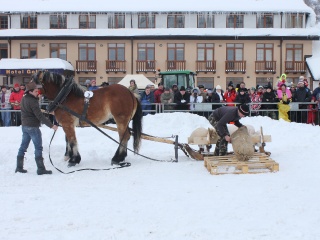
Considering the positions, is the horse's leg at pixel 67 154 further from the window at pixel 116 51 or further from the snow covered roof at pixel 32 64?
the window at pixel 116 51

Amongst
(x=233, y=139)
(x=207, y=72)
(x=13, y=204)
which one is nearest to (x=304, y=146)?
(x=233, y=139)

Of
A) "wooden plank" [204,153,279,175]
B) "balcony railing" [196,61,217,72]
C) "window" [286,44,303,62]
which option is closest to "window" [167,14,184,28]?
"balcony railing" [196,61,217,72]

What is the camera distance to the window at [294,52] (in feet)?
134

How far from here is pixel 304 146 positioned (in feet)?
39.8

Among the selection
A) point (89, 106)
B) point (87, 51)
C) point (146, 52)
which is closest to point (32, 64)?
point (87, 51)

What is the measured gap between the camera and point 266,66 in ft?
132

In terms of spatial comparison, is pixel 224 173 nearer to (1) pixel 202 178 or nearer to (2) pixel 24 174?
(1) pixel 202 178

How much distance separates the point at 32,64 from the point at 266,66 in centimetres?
1958

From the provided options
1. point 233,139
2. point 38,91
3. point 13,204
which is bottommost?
point 13,204

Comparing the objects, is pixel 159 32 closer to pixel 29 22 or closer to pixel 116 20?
pixel 116 20

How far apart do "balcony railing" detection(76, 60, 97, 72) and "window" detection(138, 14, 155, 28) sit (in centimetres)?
534

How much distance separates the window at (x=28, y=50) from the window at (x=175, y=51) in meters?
11.8

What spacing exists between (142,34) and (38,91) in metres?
30.7

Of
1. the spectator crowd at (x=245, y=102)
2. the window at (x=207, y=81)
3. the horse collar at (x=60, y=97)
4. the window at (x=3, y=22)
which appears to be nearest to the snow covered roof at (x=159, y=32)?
the window at (x=3, y=22)
